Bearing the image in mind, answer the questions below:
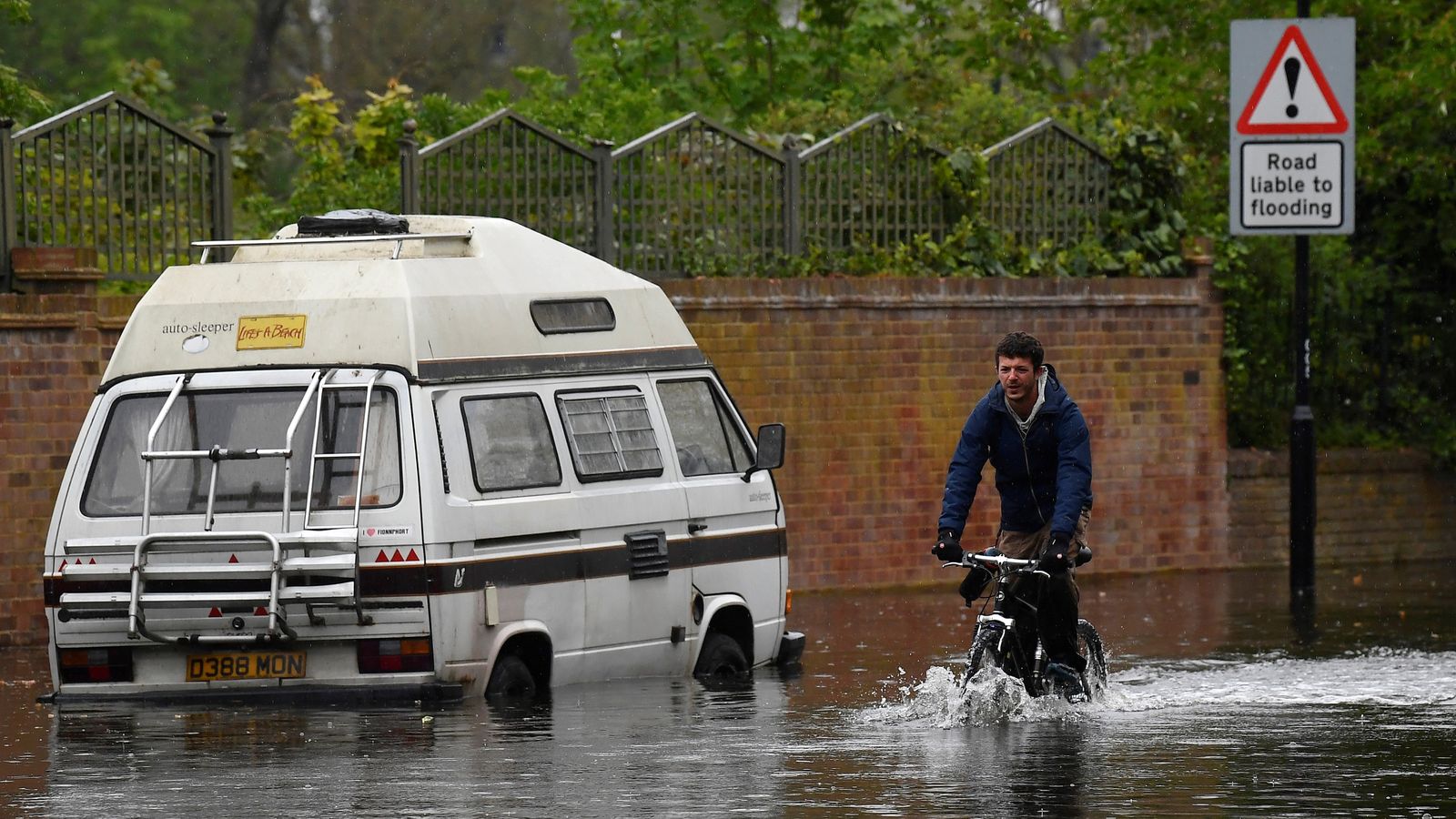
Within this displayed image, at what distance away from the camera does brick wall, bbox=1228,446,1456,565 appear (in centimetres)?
2161

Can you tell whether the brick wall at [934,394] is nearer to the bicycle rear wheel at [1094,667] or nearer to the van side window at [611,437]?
the van side window at [611,437]

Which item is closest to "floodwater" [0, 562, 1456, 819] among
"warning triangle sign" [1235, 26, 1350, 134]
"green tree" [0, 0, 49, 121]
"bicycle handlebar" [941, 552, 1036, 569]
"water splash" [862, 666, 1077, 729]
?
"water splash" [862, 666, 1077, 729]

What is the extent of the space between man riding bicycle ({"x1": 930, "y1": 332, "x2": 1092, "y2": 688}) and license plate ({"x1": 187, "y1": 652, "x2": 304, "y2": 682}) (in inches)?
111

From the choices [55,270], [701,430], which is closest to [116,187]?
[55,270]

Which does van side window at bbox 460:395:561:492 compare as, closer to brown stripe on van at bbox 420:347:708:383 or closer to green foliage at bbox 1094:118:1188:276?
brown stripe on van at bbox 420:347:708:383

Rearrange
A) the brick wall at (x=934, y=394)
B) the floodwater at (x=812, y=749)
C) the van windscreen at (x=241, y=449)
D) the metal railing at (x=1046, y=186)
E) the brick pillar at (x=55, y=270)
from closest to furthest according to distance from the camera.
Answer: the floodwater at (x=812, y=749) < the van windscreen at (x=241, y=449) < the brick pillar at (x=55, y=270) < the brick wall at (x=934, y=394) < the metal railing at (x=1046, y=186)

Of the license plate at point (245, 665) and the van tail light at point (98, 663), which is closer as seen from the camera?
the license plate at point (245, 665)

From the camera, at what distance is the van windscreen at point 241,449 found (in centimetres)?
1134

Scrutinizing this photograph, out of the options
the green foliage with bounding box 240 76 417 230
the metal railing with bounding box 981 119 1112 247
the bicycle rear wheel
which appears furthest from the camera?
the metal railing with bounding box 981 119 1112 247

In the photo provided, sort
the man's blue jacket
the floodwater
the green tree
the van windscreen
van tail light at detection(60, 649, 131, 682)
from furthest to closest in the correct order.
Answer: the green tree
van tail light at detection(60, 649, 131, 682)
the van windscreen
the man's blue jacket
the floodwater

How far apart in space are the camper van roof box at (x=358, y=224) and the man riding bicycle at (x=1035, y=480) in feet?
9.38

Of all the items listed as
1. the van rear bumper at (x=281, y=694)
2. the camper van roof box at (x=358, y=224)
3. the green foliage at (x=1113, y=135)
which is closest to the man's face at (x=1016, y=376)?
the van rear bumper at (x=281, y=694)

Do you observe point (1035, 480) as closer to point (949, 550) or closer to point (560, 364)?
point (949, 550)

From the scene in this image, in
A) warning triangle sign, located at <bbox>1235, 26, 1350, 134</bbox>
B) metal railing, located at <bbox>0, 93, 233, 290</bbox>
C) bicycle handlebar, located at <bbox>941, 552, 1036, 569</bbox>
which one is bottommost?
bicycle handlebar, located at <bbox>941, 552, 1036, 569</bbox>
